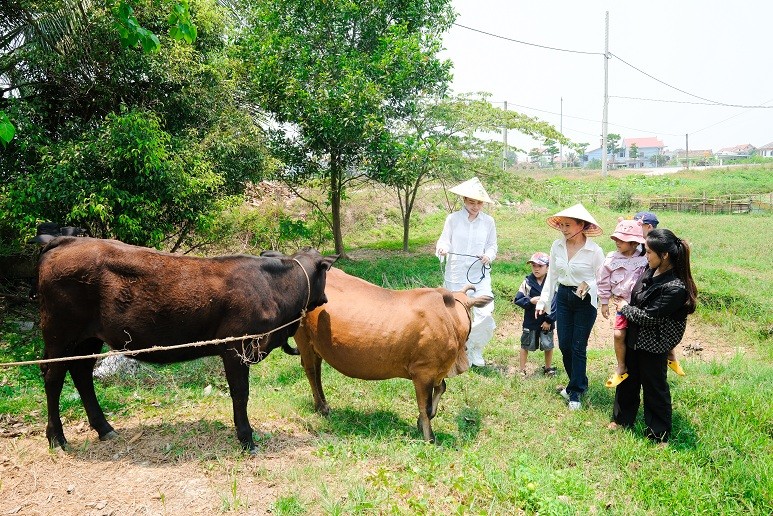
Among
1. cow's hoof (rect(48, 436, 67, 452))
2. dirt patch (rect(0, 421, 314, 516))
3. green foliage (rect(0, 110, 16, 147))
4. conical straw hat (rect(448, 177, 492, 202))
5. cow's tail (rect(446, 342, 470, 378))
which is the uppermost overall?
green foliage (rect(0, 110, 16, 147))

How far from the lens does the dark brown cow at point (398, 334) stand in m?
5.12

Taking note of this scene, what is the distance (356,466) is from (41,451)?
98.4 inches

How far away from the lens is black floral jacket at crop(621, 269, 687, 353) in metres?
4.94

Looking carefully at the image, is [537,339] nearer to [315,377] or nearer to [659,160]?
[315,377]

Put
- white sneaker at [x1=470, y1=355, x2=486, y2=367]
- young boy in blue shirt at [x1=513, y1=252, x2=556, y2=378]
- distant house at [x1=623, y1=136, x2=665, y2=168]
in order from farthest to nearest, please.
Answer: distant house at [x1=623, y1=136, x2=665, y2=168], white sneaker at [x1=470, y1=355, x2=486, y2=367], young boy in blue shirt at [x1=513, y1=252, x2=556, y2=378]

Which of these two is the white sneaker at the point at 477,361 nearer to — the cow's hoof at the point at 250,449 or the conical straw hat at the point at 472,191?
the conical straw hat at the point at 472,191

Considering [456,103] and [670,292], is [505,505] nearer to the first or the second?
[670,292]

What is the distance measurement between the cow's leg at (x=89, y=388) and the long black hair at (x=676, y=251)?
15.9ft

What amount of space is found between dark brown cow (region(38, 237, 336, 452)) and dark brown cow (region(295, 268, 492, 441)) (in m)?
0.68

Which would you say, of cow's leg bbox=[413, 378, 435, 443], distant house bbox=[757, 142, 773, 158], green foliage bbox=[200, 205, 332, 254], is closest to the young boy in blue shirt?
cow's leg bbox=[413, 378, 435, 443]

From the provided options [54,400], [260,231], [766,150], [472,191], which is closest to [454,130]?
[260,231]

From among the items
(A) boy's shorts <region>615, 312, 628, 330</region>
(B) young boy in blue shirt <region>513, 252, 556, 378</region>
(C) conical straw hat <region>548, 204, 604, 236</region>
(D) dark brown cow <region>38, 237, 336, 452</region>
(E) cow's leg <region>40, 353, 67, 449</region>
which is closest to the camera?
(D) dark brown cow <region>38, 237, 336, 452</region>

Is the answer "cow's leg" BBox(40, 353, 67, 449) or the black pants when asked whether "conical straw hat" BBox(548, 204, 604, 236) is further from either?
"cow's leg" BBox(40, 353, 67, 449)

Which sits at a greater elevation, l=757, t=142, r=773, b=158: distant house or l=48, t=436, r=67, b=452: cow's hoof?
l=757, t=142, r=773, b=158: distant house
